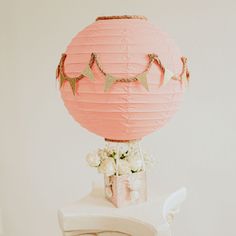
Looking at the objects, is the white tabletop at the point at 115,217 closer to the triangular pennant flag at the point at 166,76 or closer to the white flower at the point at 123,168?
the white flower at the point at 123,168

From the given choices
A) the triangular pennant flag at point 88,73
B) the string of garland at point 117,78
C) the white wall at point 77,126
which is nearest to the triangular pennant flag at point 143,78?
the string of garland at point 117,78

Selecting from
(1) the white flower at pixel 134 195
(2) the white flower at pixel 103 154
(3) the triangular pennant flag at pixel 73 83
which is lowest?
(1) the white flower at pixel 134 195

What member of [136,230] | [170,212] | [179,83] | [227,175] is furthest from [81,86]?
[227,175]

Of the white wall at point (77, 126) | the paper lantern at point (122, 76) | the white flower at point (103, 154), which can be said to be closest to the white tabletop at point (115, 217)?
the white flower at point (103, 154)

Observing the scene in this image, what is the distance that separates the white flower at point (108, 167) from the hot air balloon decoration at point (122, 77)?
113mm

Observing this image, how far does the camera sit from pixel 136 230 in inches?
51.7

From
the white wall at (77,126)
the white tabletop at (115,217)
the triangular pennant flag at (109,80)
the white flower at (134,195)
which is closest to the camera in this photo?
the triangular pennant flag at (109,80)

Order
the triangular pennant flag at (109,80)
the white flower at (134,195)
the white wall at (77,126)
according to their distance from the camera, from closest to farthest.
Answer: the triangular pennant flag at (109,80)
the white flower at (134,195)
the white wall at (77,126)

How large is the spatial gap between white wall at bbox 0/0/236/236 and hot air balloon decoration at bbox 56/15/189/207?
73 cm

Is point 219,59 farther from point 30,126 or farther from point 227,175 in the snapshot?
point 30,126

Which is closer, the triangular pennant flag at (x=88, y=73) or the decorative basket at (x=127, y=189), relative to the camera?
the triangular pennant flag at (x=88, y=73)

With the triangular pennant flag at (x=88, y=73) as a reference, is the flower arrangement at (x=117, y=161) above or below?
below

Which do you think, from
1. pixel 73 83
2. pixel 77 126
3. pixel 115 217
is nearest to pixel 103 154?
pixel 115 217

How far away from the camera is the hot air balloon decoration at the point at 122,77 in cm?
117
